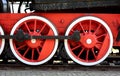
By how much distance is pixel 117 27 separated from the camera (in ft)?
26.6

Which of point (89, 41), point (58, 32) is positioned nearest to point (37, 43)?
point (58, 32)

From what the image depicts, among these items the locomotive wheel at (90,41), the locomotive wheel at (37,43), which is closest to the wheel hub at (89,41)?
the locomotive wheel at (90,41)

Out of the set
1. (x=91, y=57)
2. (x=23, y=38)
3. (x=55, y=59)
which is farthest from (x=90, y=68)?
(x=23, y=38)

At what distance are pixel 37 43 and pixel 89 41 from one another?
3.39 ft

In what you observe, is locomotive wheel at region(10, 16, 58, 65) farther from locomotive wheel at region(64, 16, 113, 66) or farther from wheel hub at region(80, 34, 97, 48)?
wheel hub at region(80, 34, 97, 48)

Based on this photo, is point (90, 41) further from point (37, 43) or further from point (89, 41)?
point (37, 43)

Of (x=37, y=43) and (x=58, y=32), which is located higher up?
(x=58, y=32)

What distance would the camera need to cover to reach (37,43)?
313 inches

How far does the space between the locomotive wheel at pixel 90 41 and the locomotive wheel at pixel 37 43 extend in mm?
320

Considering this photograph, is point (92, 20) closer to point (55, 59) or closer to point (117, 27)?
point (117, 27)

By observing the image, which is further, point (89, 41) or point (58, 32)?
point (58, 32)

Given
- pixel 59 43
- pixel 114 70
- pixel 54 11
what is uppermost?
pixel 54 11

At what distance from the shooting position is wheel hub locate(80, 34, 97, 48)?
25.9 feet

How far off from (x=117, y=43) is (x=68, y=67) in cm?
111
